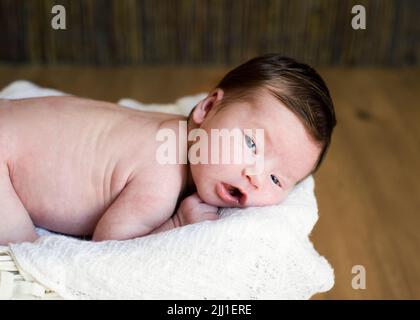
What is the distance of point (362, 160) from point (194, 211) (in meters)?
0.83

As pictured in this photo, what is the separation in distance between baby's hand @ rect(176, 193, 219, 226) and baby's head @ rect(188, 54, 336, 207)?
0.01m

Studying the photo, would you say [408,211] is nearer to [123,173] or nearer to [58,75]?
[123,173]

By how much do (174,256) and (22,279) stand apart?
0.19m

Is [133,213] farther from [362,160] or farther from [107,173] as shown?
[362,160]

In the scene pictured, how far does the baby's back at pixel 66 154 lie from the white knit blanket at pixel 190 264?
0.41 feet

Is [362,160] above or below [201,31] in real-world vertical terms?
below

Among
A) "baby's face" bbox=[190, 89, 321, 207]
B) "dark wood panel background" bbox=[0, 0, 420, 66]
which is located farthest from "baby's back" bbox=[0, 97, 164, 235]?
"dark wood panel background" bbox=[0, 0, 420, 66]

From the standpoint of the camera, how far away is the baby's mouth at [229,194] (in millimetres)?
901

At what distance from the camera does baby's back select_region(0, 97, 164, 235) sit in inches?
36.3

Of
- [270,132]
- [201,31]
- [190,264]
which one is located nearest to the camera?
[190,264]

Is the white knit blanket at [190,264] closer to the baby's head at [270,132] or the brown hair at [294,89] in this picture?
the baby's head at [270,132]

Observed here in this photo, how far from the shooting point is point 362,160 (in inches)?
64.6

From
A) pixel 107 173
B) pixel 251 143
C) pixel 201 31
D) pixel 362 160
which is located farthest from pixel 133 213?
pixel 201 31

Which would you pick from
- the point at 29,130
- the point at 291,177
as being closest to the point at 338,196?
the point at 291,177
